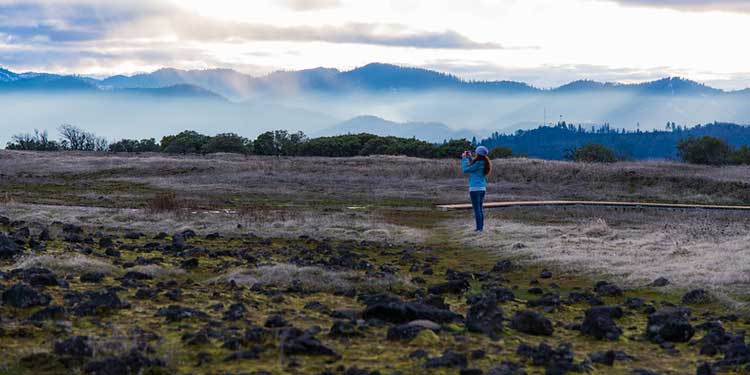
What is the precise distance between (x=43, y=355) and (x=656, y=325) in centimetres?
893

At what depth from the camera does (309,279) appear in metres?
16.8

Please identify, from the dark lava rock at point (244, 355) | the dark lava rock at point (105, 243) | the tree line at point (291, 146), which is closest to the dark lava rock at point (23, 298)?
A: the dark lava rock at point (244, 355)

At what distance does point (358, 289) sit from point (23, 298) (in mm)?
6213

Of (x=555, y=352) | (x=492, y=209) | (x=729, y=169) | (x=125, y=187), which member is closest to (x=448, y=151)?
(x=729, y=169)

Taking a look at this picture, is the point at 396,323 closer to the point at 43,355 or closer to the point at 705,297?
the point at 43,355

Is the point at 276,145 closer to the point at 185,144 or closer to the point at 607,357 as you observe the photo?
the point at 185,144

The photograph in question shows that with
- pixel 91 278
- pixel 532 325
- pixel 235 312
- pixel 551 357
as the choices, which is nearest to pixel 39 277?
pixel 91 278

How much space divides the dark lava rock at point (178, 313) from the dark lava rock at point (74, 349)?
7.07 feet

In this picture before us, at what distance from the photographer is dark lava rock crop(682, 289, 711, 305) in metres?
16.5

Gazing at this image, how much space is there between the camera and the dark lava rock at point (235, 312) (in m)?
12.7

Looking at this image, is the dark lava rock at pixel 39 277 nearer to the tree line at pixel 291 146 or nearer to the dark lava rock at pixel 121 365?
the dark lava rock at pixel 121 365

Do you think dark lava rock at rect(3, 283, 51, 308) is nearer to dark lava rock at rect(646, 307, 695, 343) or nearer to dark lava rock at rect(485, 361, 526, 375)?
dark lava rock at rect(485, 361, 526, 375)

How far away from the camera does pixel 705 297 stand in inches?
652

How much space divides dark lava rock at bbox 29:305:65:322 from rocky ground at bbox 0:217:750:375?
0.03 metres
